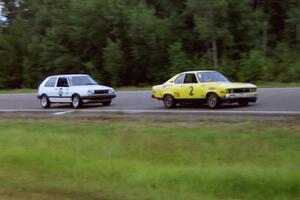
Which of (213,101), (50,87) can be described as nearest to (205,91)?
(213,101)

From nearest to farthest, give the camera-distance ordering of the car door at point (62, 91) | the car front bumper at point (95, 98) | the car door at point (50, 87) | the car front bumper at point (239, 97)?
the car front bumper at point (239, 97) → the car front bumper at point (95, 98) → the car door at point (62, 91) → the car door at point (50, 87)

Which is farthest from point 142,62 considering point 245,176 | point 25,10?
point 245,176

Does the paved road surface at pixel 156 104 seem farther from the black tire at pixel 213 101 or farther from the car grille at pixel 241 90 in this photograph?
the car grille at pixel 241 90

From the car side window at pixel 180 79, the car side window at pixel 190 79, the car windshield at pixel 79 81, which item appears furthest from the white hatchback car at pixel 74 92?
the car side window at pixel 190 79

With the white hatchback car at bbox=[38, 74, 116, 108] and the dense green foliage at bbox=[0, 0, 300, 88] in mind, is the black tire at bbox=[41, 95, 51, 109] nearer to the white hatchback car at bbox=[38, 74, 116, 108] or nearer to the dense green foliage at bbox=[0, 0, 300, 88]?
the white hatchback car at bbox=[38, 74, 116, 108]

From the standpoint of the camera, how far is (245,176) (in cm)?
912

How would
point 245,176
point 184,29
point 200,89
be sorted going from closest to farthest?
point 245,176, point 200,89, point 184,29

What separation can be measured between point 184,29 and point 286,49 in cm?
946

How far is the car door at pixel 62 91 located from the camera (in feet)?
91.1

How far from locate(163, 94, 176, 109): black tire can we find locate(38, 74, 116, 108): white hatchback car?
11.1ft

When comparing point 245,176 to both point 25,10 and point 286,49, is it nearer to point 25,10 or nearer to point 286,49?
point 286,49

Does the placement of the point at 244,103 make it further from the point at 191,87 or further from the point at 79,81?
the point at 79,81

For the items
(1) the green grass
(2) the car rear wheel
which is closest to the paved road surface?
(2) the car rear wheel

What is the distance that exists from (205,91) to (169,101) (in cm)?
203
